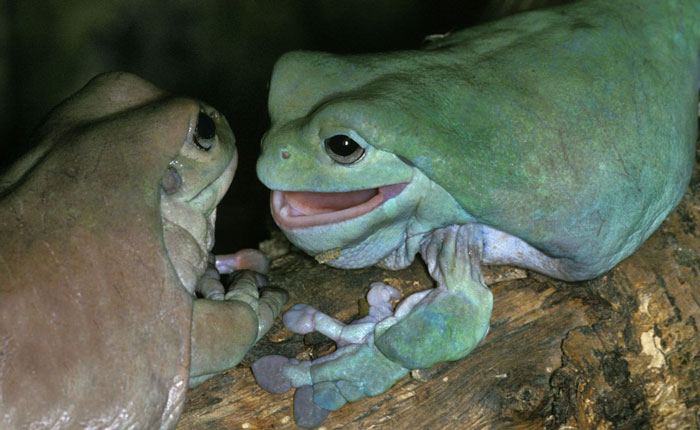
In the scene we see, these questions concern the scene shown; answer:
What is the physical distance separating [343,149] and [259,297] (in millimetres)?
467

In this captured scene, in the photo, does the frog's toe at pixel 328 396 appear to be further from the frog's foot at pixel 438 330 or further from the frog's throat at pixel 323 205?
the frog's throat at pixel 323 205

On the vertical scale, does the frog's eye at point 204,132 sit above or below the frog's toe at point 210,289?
above

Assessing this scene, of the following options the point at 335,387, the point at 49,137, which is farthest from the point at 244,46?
the point at 335,387

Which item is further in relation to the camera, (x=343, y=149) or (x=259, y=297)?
(x=259, y=297)

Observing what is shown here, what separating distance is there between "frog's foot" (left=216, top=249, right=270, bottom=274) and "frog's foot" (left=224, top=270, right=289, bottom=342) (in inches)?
5.2

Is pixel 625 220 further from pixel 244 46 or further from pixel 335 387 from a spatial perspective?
pixel 244 46

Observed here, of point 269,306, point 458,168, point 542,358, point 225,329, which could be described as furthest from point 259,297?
point 542,358

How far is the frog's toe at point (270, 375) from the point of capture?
1911 mm

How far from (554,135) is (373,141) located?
17.9 inches

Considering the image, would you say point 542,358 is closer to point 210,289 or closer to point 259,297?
point 259,297

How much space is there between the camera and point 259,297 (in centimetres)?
205

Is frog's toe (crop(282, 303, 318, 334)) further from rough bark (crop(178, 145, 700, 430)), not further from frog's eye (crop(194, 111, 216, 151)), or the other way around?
frog's eye (crop(194, 111, 216, 151))

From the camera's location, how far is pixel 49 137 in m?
1.91

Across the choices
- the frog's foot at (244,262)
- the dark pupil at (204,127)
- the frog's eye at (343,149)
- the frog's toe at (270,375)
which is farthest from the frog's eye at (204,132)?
the frog's toe at (270,375)
